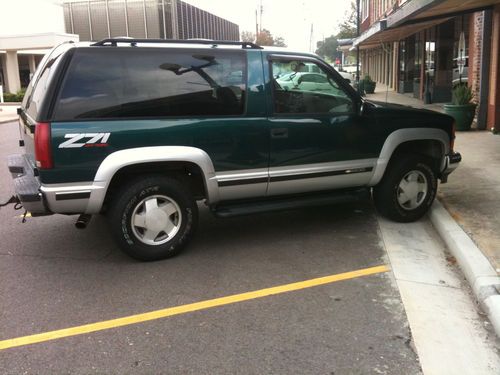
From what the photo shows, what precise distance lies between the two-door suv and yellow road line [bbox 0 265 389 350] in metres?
1.03

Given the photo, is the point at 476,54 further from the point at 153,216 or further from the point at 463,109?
the point at 153,216

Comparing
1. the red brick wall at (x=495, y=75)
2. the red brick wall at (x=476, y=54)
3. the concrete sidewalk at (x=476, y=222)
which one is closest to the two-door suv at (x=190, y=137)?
the concrete sidewalk at (x=476, y=222)

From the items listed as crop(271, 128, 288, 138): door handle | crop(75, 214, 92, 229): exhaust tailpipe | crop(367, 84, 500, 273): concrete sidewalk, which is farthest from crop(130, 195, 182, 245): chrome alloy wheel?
crop(367, 84, 500, 273): concrete sidewalk

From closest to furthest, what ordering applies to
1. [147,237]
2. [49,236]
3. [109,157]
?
[109,157]
[147,237]
[49,236]

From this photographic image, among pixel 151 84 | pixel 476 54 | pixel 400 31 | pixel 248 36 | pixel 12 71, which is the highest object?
pixel 248 36

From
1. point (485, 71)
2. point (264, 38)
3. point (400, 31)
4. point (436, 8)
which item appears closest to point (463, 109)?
point (485, 71)

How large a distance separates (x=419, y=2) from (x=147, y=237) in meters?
7.33

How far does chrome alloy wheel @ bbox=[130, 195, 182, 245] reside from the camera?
4.92m

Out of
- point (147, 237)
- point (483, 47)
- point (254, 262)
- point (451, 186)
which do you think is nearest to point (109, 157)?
point (147, 237)

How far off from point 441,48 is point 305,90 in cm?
1695

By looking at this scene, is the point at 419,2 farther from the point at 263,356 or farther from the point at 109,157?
the point at 263,356

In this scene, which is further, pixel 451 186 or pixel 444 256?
pixel 451 186

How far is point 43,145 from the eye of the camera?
4426 millimetres

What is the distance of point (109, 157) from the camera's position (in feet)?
15.2
